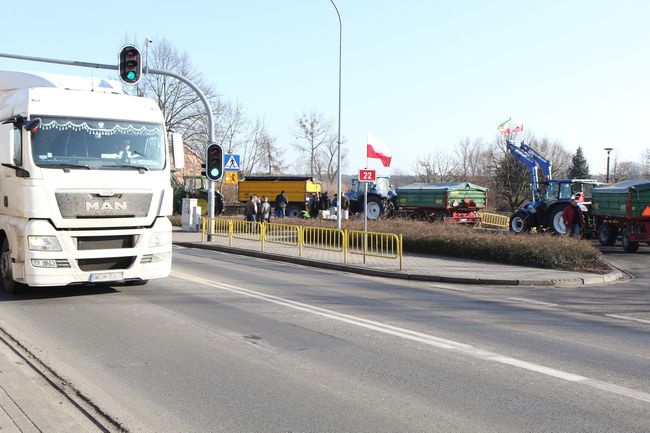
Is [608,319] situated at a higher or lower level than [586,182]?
lower

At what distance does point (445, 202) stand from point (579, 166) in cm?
4145

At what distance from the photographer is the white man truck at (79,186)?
9.48 m

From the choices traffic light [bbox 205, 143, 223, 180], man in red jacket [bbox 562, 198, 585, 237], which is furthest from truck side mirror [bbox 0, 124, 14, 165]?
man in red jacket [bbox 562, 198, 585, 237]

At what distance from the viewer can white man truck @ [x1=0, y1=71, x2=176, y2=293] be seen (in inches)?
373

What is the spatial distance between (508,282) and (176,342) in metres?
8.89

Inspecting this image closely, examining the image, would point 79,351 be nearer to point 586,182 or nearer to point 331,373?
point 331,373

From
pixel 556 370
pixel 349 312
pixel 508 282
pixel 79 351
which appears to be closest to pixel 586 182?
pixel 508 282

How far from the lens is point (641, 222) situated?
2159 centimetres

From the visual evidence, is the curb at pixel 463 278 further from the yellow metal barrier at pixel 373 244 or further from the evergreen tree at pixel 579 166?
the evergreen tree at pixel 579 166

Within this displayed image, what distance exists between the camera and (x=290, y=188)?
4206 centimetres

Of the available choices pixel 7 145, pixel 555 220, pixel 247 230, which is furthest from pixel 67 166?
pixel 555 220

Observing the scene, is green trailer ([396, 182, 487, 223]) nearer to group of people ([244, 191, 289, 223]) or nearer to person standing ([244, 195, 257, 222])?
group of people ([244, 191, 289, 223])

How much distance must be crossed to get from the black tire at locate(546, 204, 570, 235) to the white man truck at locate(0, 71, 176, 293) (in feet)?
65.3

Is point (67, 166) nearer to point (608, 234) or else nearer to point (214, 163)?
point (214, 163)
